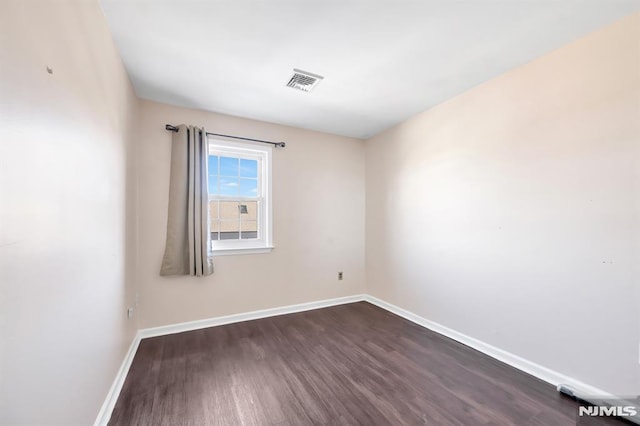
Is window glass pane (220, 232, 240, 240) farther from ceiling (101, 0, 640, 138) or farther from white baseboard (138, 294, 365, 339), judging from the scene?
ceiling (101, 0, 640, 138)

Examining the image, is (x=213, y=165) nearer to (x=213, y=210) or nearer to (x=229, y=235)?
(x=213, y=210)

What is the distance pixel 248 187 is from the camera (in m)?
3.32

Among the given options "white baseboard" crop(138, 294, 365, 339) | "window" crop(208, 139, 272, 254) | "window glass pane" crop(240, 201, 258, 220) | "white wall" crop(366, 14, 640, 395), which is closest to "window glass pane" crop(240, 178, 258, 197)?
"window" crop(208, 139, 272, 254)

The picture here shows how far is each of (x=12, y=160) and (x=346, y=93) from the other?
244 centimetres

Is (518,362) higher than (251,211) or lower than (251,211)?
lower

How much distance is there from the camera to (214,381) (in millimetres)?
1953

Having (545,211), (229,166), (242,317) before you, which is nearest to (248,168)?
(229,166)

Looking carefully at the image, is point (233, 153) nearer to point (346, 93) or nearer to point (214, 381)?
point (346, 93)

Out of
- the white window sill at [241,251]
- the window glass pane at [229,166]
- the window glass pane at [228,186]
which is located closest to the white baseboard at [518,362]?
the white window sill at [241,251]

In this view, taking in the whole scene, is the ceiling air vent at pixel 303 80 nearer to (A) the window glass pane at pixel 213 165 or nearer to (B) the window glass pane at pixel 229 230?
(A) the window glass pane at pixel 213 165

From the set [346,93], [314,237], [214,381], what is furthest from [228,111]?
[214,381]

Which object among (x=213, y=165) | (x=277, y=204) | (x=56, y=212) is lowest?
(x=56, y=212)

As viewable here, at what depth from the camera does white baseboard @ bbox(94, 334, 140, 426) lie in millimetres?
1505

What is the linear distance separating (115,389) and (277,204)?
2.25 metres
